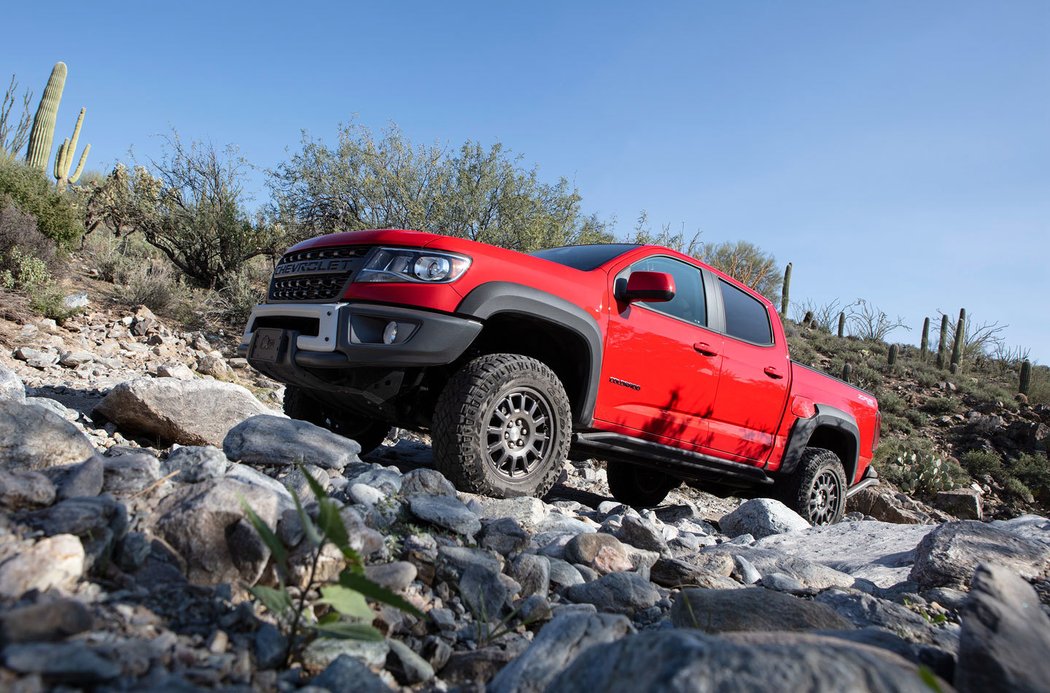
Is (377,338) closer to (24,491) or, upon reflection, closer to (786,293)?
(24,491)

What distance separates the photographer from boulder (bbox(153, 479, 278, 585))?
6.82ft

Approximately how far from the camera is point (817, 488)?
6.22 m

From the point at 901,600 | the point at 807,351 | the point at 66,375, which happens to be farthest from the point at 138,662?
the point at 807,351

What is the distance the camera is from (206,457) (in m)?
2.81

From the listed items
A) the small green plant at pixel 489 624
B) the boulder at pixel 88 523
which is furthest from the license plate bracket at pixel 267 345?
the small green plant at pixel 489 624

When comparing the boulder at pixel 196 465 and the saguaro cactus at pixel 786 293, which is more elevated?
the saguaro cactus at pixel 786 293

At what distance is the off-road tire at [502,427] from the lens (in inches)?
149

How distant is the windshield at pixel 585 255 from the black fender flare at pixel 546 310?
50 centimetres

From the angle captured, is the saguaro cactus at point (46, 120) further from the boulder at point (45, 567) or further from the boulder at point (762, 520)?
the boulder at point (45, 567)

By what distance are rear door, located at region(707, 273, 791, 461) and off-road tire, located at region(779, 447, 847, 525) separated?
44cm

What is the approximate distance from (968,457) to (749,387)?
1197cm

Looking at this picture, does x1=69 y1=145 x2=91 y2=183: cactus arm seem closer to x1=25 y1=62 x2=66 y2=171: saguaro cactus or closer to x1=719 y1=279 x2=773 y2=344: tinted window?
x1=25 y1=62 x2=66 y2=171: saguaro cactus

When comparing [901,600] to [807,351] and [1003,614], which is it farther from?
[807,351]

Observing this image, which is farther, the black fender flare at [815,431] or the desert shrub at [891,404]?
the desert shrub at [891,404]
